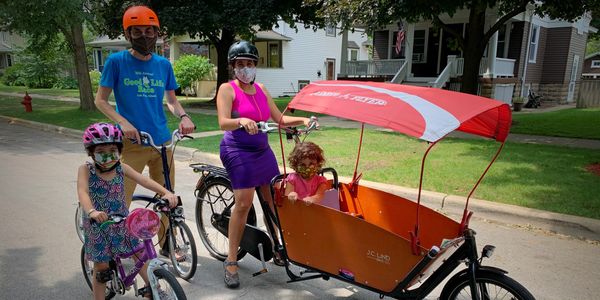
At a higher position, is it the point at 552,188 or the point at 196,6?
the point at 196,6

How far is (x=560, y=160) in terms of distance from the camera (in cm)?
729

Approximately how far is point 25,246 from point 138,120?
6.75 ft

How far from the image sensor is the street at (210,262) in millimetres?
3365

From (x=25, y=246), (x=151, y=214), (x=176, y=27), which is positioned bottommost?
(x=25, y=246)

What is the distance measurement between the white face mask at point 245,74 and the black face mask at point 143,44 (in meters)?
0.69

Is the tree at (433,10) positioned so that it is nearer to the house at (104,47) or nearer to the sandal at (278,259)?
the sandal at (278,259)

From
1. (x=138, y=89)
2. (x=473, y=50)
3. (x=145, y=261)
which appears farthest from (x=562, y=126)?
(x=145, y=261)

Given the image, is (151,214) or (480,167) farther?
(480,167)

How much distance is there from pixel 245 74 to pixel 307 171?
835 mm

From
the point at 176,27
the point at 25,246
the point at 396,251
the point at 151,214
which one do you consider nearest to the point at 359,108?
the point at 396,251

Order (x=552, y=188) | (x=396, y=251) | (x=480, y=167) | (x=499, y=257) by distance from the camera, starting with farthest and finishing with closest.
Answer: (x=480, y=167)
(x=552, y=188)
(x=499, y=257)
(x=396, y=251)

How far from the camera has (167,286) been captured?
2.53 meters

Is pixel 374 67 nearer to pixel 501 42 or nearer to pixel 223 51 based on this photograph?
pixel 501 42

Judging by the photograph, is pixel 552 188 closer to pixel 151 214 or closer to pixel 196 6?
pixel 151 214
